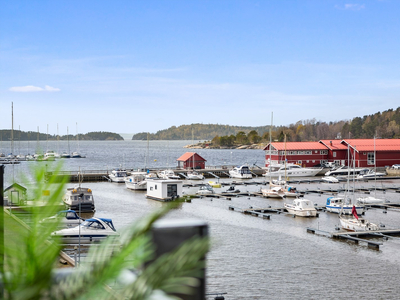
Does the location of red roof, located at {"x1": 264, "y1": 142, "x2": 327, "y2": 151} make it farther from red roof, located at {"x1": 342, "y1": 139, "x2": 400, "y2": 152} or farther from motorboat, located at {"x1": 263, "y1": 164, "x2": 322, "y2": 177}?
motorboat, located at {"x1": 263, "y1": 164, "x2": 322, "y2": 177}

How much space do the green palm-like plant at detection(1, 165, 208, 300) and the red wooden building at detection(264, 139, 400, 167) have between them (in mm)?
60658

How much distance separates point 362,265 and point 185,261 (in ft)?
62.7

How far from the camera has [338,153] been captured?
6500 cm

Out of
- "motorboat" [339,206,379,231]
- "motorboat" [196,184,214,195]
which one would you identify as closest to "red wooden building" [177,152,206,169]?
"motorboat" [196,184,214,195]

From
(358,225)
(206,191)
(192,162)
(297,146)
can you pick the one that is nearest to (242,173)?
(192,162)

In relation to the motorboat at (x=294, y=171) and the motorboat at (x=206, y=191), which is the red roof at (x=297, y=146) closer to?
the motorboat at (x=294, y=171)

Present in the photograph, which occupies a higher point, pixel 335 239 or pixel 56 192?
pixel 56 192

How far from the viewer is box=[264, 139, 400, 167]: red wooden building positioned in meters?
62.1

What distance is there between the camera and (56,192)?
2.80 ft

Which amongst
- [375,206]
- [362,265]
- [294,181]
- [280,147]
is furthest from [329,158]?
[362,265]

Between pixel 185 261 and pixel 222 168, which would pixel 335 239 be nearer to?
pixel 185 261

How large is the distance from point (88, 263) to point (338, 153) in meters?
66.9

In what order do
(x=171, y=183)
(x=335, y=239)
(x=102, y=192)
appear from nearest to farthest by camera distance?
(x=335, y=239), (x=171, y=183), (x=102, y=192)

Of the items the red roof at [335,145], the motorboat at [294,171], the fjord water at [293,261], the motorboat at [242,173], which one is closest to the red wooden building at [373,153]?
the red roof at [335,145]
